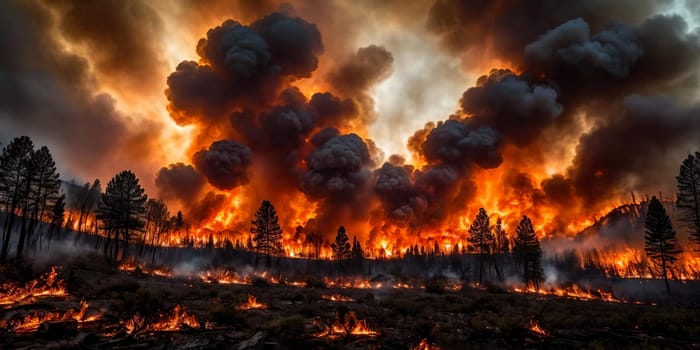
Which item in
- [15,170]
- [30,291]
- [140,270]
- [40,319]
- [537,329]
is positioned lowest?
[537,329]

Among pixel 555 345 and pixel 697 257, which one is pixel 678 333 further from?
pixel 697 257

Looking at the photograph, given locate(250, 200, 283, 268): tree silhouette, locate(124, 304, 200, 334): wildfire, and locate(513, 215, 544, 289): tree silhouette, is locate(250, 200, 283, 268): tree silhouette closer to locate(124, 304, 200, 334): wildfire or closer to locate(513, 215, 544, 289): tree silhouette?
locate(513, 215, 544, 289): tree silhouette

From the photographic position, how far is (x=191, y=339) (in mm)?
13328

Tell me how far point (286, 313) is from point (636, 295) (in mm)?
69144

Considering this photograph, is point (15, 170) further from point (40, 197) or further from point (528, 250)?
point (528, 250)

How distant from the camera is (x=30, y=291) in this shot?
18.9 metres

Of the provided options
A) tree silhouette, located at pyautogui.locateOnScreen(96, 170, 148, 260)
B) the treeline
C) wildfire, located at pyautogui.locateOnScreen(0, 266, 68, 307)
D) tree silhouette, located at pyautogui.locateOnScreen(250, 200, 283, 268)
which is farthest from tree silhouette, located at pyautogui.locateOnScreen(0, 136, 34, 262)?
tree silhouette, located at pyautogui.locateOnScreen(250, 200, 283, 268)

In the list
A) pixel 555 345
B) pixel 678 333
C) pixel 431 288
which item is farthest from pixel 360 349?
pixel 431 288

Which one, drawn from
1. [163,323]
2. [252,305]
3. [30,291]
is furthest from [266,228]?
[163,323]

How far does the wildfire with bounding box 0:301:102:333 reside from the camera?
12883 mm

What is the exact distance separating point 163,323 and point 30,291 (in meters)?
10.4

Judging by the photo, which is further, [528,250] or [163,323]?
[528,250]

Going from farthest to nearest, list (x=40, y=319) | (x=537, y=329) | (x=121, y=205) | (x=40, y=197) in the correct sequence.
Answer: (x=121, y=205), (x=40, y=197), (x=537, y=329), (x=40, y=319)

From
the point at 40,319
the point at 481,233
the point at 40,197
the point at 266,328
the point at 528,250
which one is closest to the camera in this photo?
the point at 40,319
